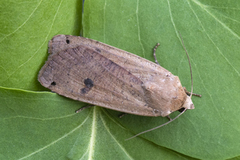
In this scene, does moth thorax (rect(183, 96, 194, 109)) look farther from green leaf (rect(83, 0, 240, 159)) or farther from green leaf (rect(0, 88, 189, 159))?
green leaf (rect(0, 88, 189, 159))

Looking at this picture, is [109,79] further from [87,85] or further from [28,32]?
[28,32]

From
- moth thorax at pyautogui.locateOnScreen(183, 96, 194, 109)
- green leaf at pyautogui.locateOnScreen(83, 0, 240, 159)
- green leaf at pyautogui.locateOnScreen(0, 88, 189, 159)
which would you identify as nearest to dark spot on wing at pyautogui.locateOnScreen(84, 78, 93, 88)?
green leaf at pyautogui.locateOnScreen(0, 88, 189, 159)

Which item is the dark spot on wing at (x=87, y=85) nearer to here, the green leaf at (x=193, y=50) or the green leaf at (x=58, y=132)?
the green leaf at (x=58, y=132)

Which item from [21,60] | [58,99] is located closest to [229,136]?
[58,99]

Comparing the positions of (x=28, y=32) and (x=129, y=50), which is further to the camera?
(x=129, y=50)

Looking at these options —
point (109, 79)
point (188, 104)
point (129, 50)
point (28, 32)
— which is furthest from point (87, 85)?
point (188, 104)

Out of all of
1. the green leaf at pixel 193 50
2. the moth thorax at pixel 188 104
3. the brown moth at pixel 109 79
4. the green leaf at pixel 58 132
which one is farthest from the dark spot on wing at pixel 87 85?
the moth thorax at pixel 188 104
